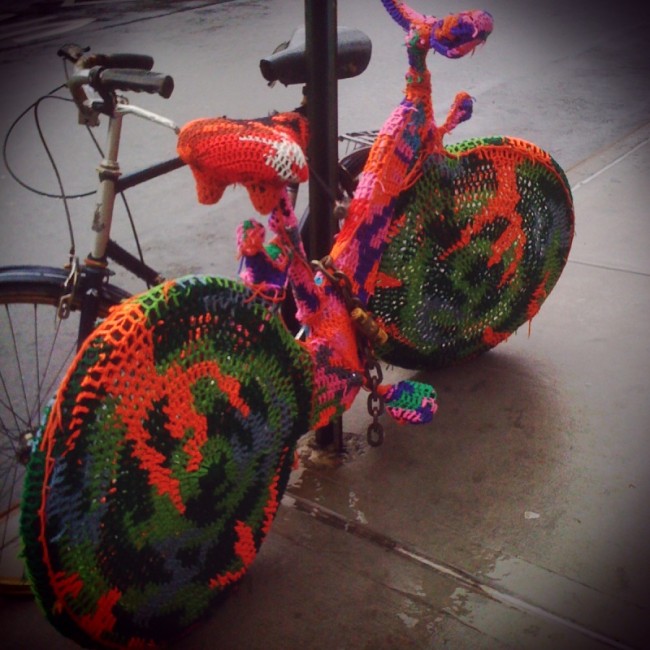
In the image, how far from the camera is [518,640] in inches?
67.9

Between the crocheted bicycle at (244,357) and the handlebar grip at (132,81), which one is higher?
the handlebar grip at (132,81)

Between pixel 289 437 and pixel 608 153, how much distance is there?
11.9 feet

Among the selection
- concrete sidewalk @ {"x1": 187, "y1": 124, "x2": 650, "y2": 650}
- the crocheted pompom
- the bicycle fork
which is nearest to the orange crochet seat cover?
the bicycle fork

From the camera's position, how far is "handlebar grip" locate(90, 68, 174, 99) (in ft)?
5.64

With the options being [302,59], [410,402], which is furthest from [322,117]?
[410,402]

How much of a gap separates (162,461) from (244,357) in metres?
0.28

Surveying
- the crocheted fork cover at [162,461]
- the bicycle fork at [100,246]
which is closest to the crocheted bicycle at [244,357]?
the crocheted fork cover at [162,461]

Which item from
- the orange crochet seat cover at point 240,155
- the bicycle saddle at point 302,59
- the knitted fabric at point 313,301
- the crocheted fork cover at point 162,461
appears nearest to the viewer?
the crocheted fork cover at point 162,461

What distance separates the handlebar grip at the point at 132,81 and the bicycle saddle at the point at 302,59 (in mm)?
313

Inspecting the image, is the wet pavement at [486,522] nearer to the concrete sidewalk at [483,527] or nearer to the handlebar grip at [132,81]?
the concrete sidewalk at [483,527]

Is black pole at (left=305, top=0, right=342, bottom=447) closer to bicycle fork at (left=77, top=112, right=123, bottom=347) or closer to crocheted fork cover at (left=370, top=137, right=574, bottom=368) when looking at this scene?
crocheted fork cover at (left=370, top=137, right=574, bottom=368)

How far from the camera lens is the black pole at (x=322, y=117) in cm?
186

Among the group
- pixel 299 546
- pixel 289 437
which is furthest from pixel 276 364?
pixel 299 546

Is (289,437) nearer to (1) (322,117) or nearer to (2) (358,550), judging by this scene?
(2) (358,550)
